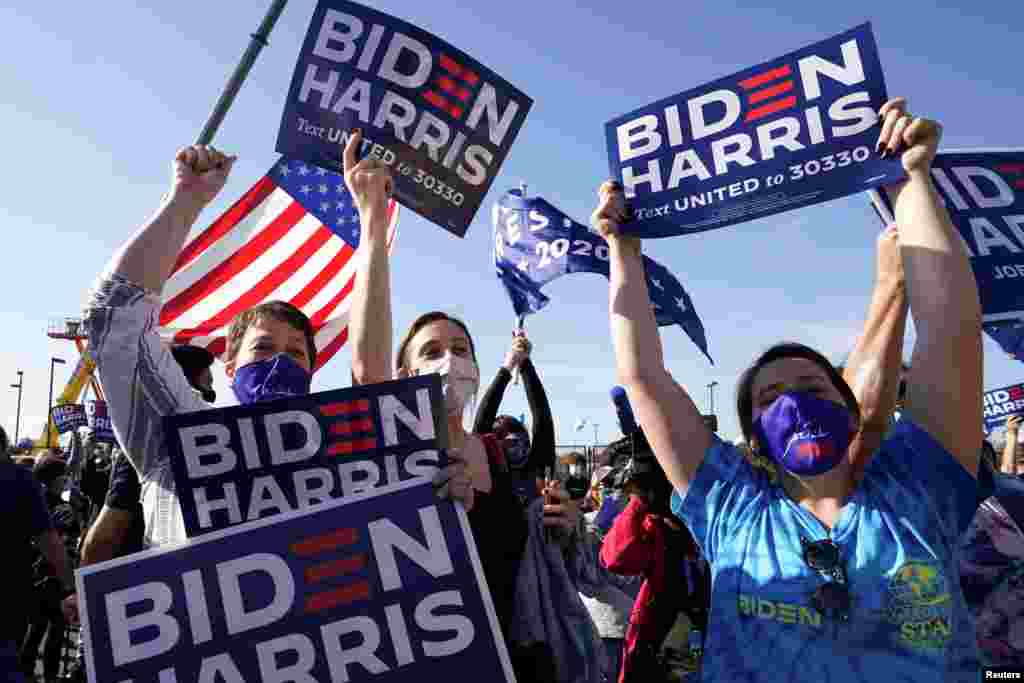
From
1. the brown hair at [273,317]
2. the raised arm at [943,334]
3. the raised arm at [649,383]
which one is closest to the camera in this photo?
the raised arm at [943,334]

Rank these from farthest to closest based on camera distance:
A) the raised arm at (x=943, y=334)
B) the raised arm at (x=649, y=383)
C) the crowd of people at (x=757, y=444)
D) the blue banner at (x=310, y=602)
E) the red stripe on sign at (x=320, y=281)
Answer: the red stripe on sign at (x=320, y=281), the raised arm at (x=649, y=383), the raised arm at (x=943, y=334), the crowd of people at (x=757, y=444), the blue banner at (x=310, y=602)

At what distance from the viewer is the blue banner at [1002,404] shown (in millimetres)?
10305

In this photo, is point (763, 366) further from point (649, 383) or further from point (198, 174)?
point (198, 174)

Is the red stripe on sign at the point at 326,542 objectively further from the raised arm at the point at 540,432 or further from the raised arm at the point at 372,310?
the raised arm at the point at 540,432

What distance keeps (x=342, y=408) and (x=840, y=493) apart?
4.48 ft

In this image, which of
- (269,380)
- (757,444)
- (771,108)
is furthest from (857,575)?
(771,108)

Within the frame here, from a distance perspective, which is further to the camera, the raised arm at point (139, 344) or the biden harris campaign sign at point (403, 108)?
the biden harris campaign sign at point (403, 108)

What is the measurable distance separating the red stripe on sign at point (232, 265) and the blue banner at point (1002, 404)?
8882mm

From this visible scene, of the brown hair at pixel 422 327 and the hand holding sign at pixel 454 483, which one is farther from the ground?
the brown hair at pixel 422 327

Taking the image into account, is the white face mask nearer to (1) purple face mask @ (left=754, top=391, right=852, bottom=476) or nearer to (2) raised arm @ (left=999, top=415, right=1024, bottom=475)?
(1) purple face mask @ (left=754, top=391, right=852, bottom=476)

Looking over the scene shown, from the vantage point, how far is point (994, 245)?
157 inches

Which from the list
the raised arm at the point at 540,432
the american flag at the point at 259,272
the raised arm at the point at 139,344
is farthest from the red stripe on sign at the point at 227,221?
the raised arm at the point at 139,344

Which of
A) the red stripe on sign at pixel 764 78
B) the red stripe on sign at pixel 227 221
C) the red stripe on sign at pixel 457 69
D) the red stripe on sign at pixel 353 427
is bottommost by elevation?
the red stripe on sign at pixel 353 427

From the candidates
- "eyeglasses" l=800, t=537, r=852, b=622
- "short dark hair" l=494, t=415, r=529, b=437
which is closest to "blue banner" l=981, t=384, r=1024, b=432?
"short dark hair" l=494, t=415, r=529, b=437
